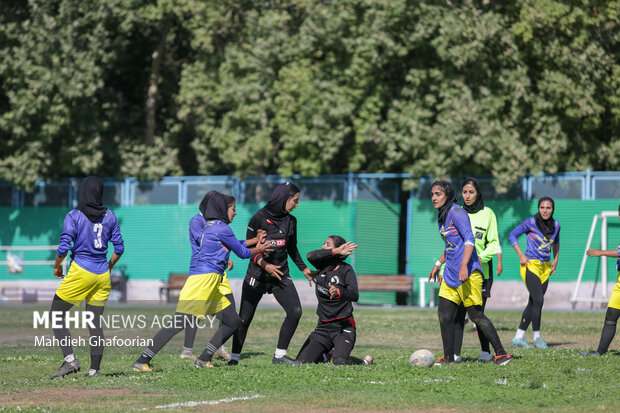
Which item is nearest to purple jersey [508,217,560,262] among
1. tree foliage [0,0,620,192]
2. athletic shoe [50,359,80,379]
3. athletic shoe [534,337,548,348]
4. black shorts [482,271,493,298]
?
black shorts [482,271,493,298]

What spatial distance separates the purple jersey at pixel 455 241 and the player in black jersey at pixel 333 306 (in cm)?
118

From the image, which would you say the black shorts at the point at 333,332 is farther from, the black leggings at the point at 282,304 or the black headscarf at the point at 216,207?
the black headscarf at the point at 216,207

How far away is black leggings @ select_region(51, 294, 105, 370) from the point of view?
32.8 feet

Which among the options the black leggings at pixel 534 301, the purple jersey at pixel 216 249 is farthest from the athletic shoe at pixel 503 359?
the purple jersey at pixel 216 249

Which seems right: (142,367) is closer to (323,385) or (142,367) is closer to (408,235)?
(323,385)

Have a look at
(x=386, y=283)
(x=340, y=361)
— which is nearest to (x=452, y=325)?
(x=340, y=361)

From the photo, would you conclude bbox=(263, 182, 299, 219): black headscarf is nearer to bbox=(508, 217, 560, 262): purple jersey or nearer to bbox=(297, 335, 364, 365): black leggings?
bbox=(297, 335, 364, 365): black leggings

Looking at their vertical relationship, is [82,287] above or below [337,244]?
below

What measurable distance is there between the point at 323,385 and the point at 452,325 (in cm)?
225

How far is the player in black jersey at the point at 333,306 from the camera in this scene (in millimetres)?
10984

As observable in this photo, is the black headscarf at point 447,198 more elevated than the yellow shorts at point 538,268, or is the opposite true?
the black headscarf at point 447,198

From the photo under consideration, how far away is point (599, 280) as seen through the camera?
25.5 metres

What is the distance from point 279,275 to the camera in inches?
431

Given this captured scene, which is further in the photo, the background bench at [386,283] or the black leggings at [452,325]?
the background bench at [386,283]
